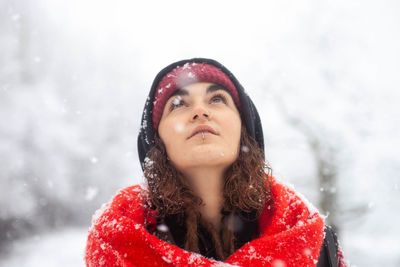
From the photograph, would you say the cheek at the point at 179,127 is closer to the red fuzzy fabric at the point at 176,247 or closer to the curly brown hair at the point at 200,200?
the curly brown hair at the point at 200,200

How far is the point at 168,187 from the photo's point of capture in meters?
1.73

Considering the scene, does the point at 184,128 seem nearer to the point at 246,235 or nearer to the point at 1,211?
the point at 246,235

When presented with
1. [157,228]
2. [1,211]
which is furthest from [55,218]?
[157,228]

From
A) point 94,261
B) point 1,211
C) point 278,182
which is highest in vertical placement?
point 1,211

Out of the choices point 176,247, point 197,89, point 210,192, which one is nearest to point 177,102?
point 197,89

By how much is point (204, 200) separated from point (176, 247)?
476 mm

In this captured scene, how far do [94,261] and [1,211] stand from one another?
17001 mm

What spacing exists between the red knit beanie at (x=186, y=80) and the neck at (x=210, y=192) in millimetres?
548

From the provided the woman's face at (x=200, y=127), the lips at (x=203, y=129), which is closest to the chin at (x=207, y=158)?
the woman's face at (x=200, y=127)

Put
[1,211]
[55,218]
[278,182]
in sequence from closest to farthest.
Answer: [278,182]
[1,211]
[55,218]

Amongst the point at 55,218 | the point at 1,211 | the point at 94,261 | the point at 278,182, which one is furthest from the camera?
the point at 55,218

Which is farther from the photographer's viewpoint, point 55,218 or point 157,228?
point 55,218

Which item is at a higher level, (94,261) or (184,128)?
(184,128)

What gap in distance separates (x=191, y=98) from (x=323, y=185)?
24.6 feet
